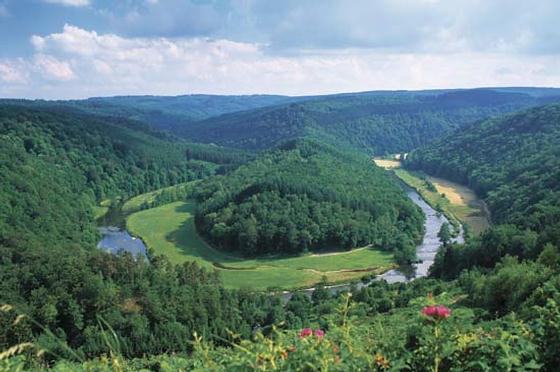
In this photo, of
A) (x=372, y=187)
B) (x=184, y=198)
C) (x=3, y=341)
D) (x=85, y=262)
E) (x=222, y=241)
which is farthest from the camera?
(x=184, y=198)

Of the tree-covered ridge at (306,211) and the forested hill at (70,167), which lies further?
the forested hill at (70,167)

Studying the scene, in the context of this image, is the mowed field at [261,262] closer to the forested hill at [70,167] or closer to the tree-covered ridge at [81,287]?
the tree-covered ridge at [81,287]

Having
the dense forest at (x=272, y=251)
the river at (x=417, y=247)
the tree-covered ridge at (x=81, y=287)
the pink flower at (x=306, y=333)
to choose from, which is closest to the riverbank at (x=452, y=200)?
the river at (x=417, y=247)

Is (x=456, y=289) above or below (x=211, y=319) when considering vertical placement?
above

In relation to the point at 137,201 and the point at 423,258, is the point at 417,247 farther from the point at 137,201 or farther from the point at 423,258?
the point at 137,201

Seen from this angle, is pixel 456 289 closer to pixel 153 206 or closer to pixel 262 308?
pixel 262 308

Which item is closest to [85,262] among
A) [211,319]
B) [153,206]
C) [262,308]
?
[211,319]
